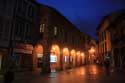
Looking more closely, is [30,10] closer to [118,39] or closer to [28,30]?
[28,30]

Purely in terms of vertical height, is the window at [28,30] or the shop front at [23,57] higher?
the window at [28,30]

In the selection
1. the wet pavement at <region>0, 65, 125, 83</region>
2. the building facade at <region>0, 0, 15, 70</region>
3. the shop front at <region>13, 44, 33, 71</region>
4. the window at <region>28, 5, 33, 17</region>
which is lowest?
the wet pavement at <region>0, 65, 125, 83</region>

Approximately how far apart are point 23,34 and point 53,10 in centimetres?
722

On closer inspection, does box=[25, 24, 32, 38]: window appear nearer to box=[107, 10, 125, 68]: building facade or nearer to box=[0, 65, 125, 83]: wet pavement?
box=[0, 65, 125, 83]: wet pavement

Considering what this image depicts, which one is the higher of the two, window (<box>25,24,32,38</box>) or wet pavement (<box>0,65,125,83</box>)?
window (<box>25,24,32,38</box>)

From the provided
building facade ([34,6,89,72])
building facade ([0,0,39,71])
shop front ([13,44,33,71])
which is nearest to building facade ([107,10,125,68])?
building facade ([34,6,89,72])

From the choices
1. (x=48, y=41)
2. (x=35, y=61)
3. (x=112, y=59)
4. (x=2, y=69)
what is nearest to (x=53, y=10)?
(x=48, y=41)

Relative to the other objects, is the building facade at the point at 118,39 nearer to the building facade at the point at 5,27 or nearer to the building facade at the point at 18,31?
the building facade at the point at 18,31

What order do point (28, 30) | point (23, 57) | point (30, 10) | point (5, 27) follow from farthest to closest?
point (30, 10)
point (28, 30)
point (23, 57)
point (5, 27)

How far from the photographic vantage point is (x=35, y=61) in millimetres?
32250

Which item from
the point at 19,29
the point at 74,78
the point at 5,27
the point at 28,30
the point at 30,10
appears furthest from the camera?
the point at 30,10

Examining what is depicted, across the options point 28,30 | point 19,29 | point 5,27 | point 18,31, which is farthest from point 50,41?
point 5,27

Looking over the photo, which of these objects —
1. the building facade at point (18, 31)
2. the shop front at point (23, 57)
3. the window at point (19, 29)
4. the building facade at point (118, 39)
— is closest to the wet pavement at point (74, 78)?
the building facade at point (18, 31)

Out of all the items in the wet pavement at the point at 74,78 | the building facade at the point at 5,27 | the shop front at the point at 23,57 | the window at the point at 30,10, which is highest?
the window at the point at 30,10
